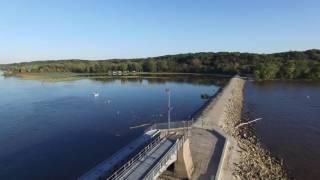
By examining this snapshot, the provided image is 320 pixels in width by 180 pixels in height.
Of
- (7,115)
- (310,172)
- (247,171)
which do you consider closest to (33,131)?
(7,115)

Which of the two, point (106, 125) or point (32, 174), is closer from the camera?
point (32, 174)

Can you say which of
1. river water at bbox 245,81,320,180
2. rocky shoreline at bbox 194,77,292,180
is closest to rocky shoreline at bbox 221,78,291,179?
rocky shoreline at bbox 194,77,292,180

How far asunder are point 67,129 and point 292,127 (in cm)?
3364

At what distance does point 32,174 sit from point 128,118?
82.7 ft

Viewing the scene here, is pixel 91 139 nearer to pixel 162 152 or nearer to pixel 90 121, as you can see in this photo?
pixel 90 121

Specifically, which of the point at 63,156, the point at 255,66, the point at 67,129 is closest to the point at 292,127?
the point at 63,156

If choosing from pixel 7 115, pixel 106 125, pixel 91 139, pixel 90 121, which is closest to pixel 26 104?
pixel 7 115

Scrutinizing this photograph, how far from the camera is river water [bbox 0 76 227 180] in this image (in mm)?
33031

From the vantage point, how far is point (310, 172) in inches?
1224

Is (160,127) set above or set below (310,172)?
above

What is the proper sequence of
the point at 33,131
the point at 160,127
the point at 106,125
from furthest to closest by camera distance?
the point at 106,125, the point at 33,131, the point at 160,127

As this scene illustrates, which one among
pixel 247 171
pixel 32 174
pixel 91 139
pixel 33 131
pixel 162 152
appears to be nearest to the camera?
pixel 162 152

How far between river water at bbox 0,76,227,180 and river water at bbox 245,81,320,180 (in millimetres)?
13810

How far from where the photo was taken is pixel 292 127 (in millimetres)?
48531
